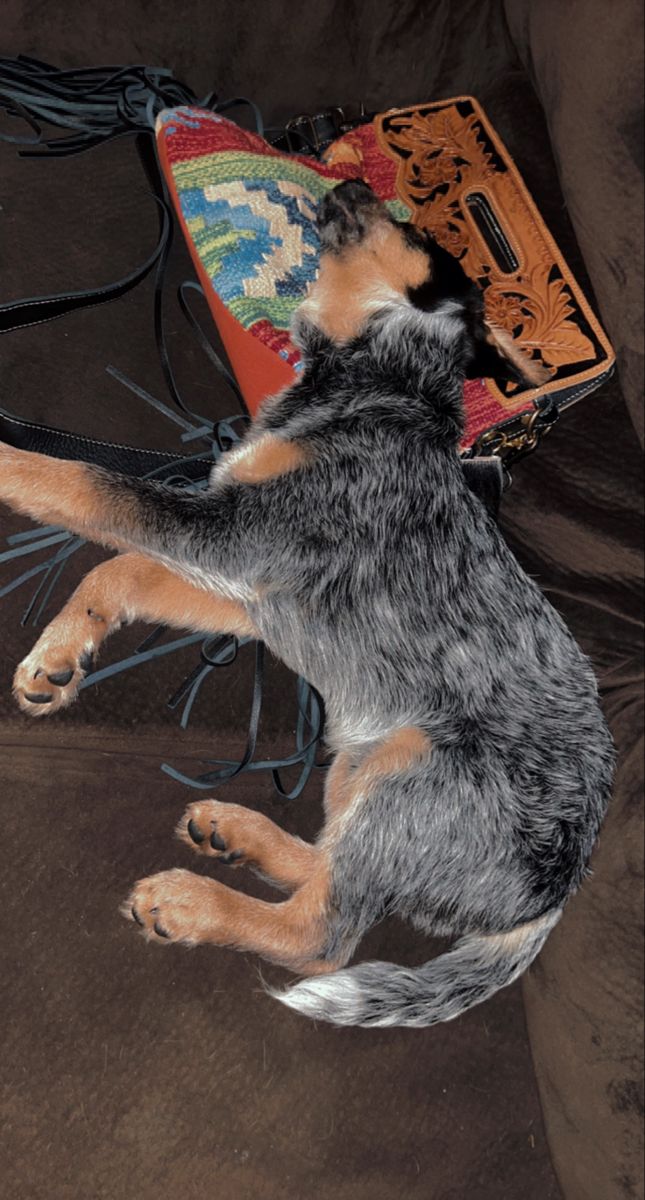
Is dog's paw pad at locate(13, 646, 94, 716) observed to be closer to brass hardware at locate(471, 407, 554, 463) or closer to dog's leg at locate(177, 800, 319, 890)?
dog's leg at locate(177, 800, 319, 890)

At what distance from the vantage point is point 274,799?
8.16 feet

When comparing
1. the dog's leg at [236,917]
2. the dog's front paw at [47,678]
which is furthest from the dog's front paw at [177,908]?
the dog's front paw at [47,678]

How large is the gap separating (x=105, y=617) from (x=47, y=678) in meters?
0.22

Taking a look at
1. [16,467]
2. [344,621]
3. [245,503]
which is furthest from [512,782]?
[16,467]

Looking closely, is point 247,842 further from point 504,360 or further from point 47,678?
point 504,360

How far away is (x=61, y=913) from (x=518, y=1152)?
136cm

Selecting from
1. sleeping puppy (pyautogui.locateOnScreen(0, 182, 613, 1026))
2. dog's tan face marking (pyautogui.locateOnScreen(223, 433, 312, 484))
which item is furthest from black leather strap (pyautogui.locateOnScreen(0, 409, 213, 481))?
dog's tan face marking (pyautogui.locateOnScreen(223, 433, 312, 484))

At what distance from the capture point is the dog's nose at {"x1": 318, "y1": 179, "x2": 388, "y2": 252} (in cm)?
252

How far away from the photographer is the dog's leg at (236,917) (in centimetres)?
213

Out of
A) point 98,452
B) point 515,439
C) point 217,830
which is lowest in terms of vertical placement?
point 217,830

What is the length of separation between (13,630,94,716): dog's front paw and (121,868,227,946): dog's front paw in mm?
473

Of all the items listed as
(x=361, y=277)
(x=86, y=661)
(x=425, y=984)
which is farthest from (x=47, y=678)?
(x=361, y=277)

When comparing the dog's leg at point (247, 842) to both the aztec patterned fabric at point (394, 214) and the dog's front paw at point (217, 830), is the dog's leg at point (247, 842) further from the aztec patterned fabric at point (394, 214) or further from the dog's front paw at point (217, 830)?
the aztec patterned fabric at point (394, 214)

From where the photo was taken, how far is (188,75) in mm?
2852
